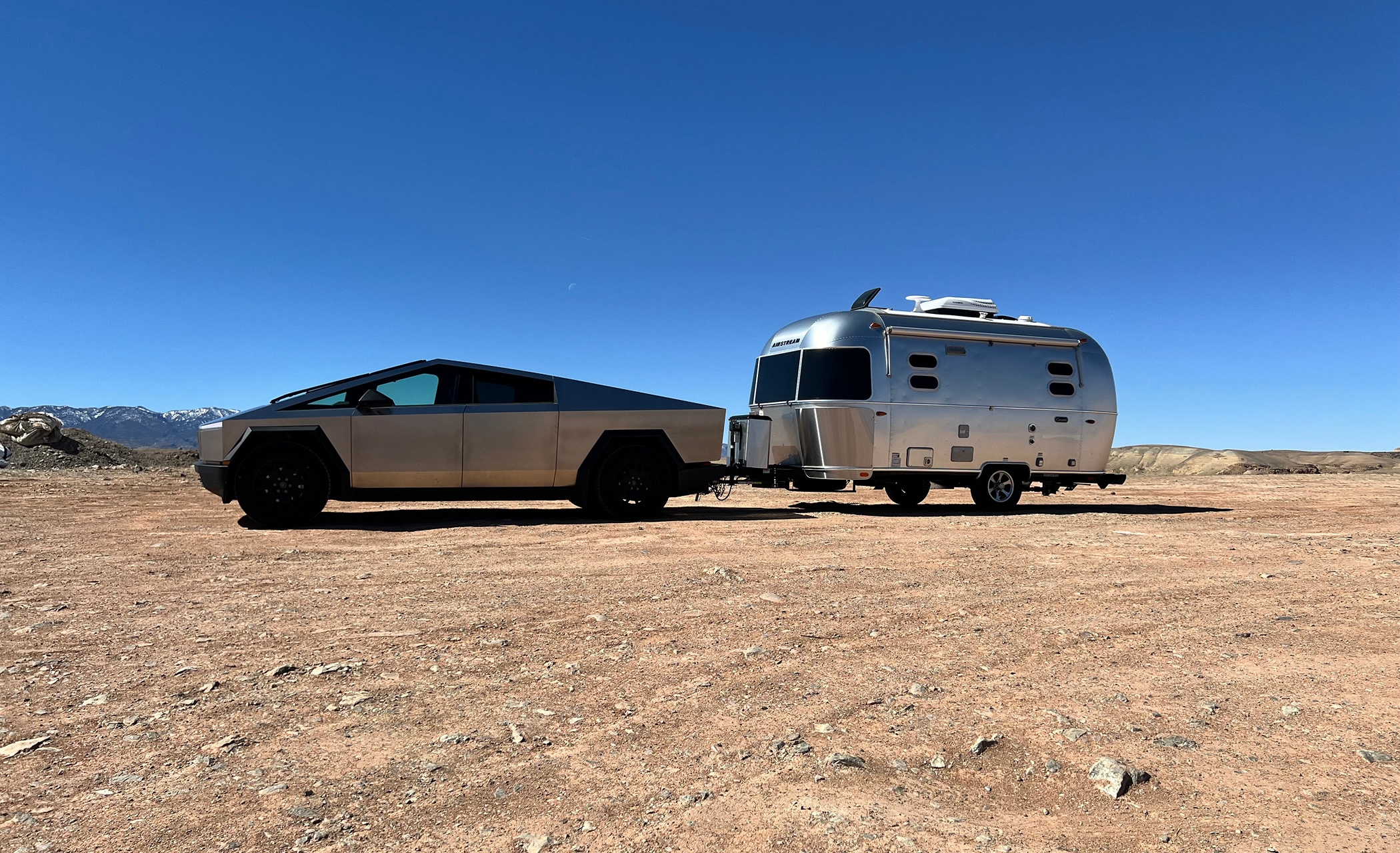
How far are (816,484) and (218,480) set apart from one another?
24.5 feet

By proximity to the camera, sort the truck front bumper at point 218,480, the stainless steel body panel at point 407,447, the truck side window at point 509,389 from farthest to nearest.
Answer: the truck side window at point 509,389 → the stainless steel body panel at point 407,447 → the truck front bumper at point 218,480

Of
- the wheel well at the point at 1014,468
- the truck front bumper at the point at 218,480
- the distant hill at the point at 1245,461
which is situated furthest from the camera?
the distant hill at the point at 1245,461

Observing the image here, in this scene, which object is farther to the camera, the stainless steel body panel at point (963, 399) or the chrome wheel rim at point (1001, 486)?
the chrome wheel rim at point (1001, 486)

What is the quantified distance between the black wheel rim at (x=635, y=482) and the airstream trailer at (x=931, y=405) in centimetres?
241

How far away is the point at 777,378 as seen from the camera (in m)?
12.5

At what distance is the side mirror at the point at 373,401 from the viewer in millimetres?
8914

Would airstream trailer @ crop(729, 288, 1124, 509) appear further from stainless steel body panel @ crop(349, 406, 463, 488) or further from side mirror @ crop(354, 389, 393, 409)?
side mirror @ crop(354, 389, 393, 409)

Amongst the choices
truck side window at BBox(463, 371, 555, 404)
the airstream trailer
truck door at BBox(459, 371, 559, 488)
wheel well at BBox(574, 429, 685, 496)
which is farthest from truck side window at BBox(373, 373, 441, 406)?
the airstream trailer

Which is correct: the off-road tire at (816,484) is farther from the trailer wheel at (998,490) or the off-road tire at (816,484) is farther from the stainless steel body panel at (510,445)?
the stainless steel body panel at (510,445)

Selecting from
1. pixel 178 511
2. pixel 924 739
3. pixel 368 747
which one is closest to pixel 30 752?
pixel 368 747

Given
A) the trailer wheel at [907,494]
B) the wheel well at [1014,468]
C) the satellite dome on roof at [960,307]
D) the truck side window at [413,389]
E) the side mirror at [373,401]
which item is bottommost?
the trailer wheel at [907,494]

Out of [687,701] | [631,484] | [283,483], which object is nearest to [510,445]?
[631,484]

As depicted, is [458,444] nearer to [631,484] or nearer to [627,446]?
[627,446]

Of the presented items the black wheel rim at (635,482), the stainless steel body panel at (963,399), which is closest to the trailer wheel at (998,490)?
the stainless steel body panel at (963,399)
